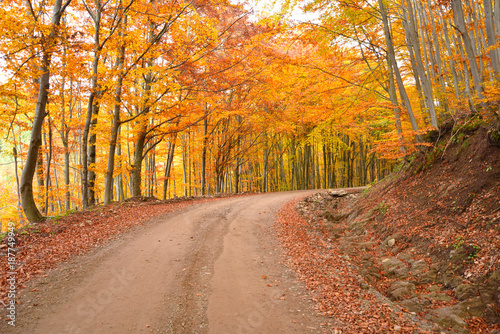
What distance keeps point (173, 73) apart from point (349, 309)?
11.0m

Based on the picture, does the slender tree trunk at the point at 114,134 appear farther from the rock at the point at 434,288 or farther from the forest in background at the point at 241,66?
the rock at the point at 434,288

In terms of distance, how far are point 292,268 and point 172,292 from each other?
2666 mm

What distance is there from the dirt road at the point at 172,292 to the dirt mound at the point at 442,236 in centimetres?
219

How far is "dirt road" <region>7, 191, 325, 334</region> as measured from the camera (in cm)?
394

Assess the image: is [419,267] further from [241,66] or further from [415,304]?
[241,66]

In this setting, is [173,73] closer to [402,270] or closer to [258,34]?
[258,34]

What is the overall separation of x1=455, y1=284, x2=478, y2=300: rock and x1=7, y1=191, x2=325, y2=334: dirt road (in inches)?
100

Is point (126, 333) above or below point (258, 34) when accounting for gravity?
below

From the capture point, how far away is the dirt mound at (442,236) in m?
4.38

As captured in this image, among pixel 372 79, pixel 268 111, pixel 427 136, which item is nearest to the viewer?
pixel 427 136

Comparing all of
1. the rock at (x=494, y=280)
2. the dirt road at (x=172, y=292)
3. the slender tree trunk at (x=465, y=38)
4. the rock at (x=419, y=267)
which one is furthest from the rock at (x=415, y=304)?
the slender tree trunk at (x=465, y=38)

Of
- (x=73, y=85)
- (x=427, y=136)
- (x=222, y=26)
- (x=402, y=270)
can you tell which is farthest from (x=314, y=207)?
(x=73, y=85)

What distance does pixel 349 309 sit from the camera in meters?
4.37

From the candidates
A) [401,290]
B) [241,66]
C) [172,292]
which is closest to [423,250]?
[401,290]
